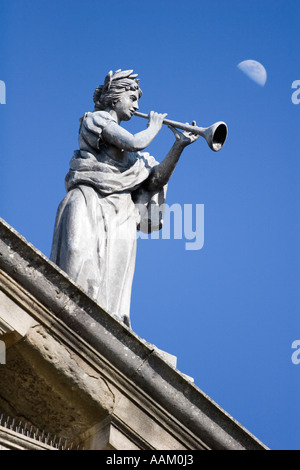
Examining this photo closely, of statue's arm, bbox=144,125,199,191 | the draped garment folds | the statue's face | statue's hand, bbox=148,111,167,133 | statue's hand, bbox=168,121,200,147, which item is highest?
the statue's face

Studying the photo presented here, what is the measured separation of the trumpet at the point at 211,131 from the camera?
47.5 ft

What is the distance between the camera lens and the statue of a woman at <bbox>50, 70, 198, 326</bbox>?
43.8ft

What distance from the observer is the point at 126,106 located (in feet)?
48.0

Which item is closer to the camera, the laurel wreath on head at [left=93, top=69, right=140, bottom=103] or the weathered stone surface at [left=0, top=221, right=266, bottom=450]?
the weathered stone surface at [left=0, top=221, right=266, bottom=450]

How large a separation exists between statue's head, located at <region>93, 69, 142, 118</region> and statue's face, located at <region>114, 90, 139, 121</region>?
0.02 meters

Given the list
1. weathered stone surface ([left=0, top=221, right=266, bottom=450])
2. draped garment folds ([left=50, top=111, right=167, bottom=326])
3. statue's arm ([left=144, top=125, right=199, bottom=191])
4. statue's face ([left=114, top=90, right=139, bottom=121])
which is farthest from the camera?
statue's face ([left=114, top=90, right=139, bottom=121])

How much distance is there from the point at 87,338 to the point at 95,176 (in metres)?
2.27

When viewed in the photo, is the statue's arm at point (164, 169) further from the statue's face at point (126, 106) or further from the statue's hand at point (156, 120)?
the statue's face at point (126, 106)

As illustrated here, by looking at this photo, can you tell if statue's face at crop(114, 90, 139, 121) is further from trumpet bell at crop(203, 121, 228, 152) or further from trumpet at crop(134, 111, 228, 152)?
trumpet bell at crop(203, 121, 228, 152)

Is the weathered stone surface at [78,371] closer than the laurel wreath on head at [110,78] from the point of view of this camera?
Yes

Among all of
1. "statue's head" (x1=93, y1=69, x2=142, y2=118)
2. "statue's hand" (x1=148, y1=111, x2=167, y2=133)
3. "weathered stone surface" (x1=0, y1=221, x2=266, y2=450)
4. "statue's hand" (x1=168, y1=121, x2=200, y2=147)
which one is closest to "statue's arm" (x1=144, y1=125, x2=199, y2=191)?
"statue's hand" (x1=168, y1=121, x2=200, y2=147)

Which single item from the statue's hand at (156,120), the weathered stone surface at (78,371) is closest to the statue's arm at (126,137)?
the statue's hand at (156,120)

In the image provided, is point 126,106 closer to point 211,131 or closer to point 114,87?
point 114,87
